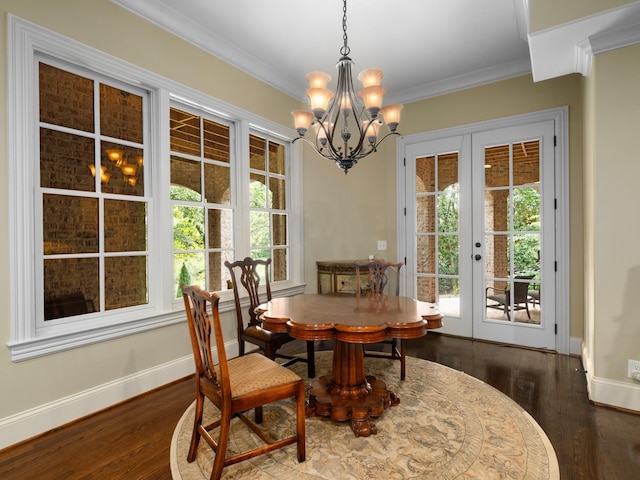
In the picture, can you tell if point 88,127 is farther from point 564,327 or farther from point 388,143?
point 564,327

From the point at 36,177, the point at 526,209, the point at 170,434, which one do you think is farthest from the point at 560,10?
the point at 170,434

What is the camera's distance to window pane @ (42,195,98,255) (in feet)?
7.30

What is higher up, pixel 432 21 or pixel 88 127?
pixel 432 21

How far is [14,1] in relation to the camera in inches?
79.1

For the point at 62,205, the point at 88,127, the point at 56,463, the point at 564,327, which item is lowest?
the point at 56,463

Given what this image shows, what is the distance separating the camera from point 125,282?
8.66 ft

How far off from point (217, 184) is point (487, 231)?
9.57ft

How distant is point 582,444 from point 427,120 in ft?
11.4

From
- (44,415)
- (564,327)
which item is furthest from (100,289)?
(564,327)

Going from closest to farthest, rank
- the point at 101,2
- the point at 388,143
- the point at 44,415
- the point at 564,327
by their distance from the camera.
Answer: the point at 44,415 < the point at 101,2 < the point at 564,327 < the point at 388,143

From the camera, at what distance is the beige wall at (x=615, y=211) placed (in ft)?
7.61

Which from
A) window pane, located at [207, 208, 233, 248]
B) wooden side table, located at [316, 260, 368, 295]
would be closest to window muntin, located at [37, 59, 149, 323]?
window pane, located at [207, 208, 233, 248]

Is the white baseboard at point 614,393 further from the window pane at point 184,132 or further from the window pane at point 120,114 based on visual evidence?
the window pane at point 120,114

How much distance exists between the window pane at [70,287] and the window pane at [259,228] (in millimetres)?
1494
